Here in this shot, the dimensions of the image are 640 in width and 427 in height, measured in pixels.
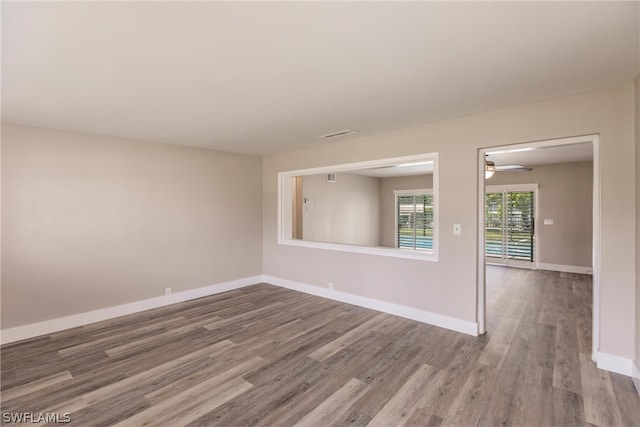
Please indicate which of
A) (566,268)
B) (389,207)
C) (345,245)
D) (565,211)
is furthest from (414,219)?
(345,245)

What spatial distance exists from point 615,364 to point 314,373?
8.55 feet

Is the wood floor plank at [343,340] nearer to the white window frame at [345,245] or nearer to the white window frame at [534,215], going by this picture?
the white window frame at [345,245]

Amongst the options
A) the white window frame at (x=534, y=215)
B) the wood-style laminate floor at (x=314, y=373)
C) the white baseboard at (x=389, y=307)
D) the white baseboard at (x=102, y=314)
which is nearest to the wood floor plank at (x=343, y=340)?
the wood-style laminate floor at (x=314, y=373)

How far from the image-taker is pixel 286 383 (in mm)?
2486

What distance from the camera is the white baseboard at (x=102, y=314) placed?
11.0ft

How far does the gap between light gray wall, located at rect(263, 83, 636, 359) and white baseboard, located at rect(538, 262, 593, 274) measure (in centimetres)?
515

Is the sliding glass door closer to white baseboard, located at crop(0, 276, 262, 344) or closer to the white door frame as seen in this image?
the white door frame

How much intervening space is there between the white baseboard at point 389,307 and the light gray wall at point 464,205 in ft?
0.23

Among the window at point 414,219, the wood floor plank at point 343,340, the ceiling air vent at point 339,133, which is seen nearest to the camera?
the wood floor plank at point 343,340

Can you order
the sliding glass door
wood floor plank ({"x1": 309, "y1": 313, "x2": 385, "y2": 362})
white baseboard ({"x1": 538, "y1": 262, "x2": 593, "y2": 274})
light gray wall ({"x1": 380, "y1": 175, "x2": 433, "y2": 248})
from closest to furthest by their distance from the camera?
wood floor plank ({"x1": 309, "y1": 313, "x2": 385, "y2": 362})
white baseboard ({"x1": 538, "y1": 262, "x2": 593, "y2": 274})
the sliding glass door
light gray wall ({"x1": 380, "y1": 175, "x2": 433, "y2": 248})

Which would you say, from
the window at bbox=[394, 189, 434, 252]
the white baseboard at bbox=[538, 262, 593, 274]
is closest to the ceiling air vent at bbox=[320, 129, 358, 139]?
the window at bbox=[394, 189, 434, 252]

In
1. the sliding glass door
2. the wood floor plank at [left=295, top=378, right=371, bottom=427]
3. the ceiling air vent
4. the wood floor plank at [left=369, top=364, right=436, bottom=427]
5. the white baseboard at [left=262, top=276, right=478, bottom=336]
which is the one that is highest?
the ceiling air vent

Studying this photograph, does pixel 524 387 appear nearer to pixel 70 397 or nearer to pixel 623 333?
pixel 623 333

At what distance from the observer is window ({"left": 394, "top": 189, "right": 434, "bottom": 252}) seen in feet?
28.5
